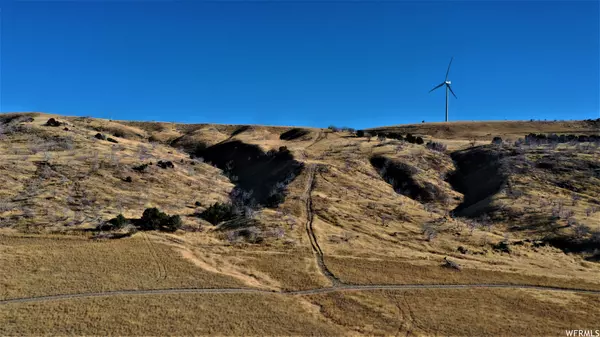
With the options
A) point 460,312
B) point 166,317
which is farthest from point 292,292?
point 460,312

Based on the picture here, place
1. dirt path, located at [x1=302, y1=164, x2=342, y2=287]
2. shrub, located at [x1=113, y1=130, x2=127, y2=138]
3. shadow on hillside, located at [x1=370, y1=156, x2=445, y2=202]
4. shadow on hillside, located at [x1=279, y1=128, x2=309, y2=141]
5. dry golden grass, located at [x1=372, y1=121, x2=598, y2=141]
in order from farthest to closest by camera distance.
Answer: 1. dry golden grass, located at [x1=372, y1=121, x2=598, y2=141]
2. shadow on hillside, located at [x1=279, y1=128, x2=309, y2=141]
3. shrub, located at [x1=113, y1=130, x2=127, y2=138]
4. shadow on hillside, located at [x1=370, y1=156, x2=445, y2=202]
5. dirt path, located at [x1=302, y1=164, x2=342, y2=287]

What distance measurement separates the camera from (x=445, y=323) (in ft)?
102

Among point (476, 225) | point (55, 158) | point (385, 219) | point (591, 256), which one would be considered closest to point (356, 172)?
point (385, 219)

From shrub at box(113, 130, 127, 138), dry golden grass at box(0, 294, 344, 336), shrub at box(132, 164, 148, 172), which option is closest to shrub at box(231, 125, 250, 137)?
shrub at box(113, 130, 127, 138)

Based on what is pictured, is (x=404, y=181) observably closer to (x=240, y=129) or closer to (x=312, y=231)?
(x=312, y=231)

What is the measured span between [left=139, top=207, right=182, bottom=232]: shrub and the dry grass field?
1.82 metres

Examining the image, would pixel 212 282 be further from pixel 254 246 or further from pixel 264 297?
pixel 254 246

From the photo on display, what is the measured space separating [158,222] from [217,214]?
9.15 meters

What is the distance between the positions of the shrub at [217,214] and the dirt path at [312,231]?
1136 cm

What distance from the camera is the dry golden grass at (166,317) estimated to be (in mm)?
27453

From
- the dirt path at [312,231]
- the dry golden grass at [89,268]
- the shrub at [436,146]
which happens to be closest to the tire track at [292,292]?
the dry golden grass at [89,268]

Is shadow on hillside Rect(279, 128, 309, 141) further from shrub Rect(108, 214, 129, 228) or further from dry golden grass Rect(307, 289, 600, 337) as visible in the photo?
dry golden grass Rect(307, 289, 600, 337)

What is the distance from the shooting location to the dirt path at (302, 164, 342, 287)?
1570 inches

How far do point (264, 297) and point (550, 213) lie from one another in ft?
159
